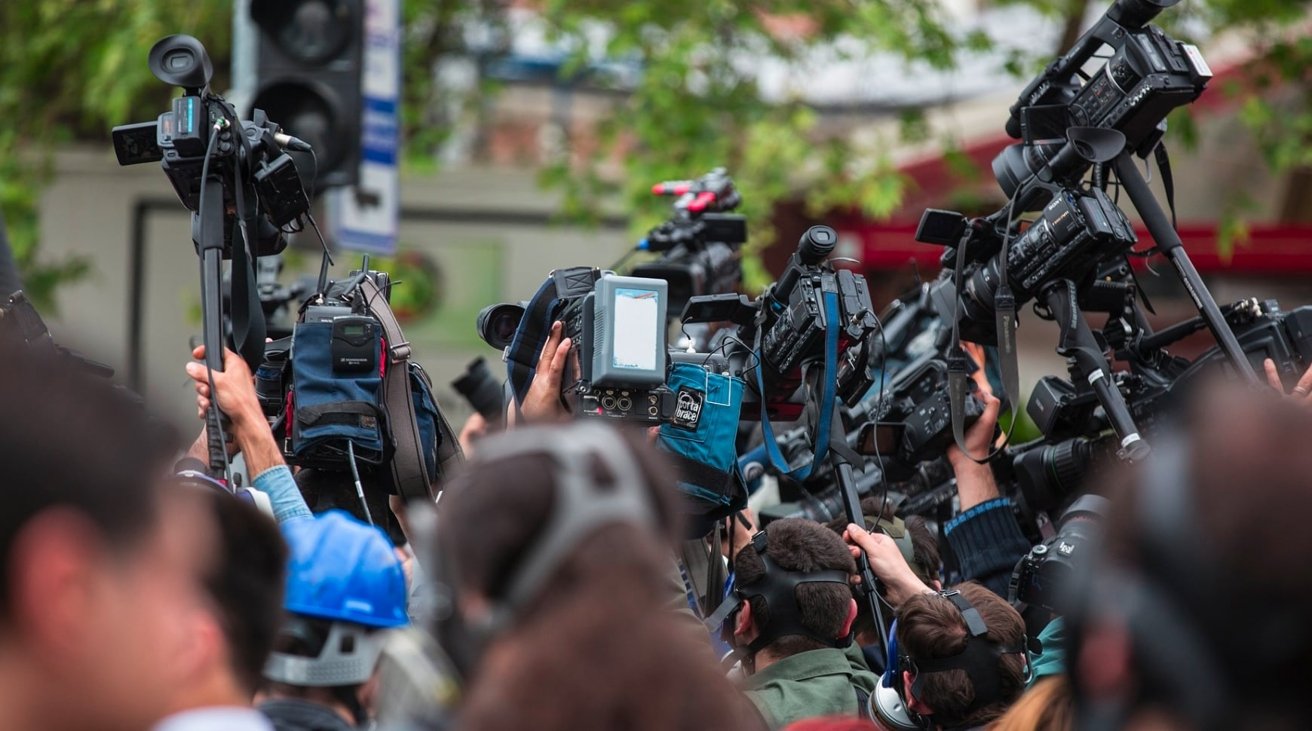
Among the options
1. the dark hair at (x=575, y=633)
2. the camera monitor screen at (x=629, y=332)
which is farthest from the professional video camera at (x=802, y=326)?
the dark hair at (x=575, y=633)

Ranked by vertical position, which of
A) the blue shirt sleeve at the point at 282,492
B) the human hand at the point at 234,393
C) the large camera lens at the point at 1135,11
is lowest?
the blue shirt sleeve at the point at 282,492

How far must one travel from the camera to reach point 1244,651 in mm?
1580

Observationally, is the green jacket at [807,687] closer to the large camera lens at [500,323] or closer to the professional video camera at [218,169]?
the large camera lens at [500,323]

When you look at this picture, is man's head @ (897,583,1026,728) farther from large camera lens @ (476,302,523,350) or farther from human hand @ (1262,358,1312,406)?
large camera lens @ (476,302,523,350)

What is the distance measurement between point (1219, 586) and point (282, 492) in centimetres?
243

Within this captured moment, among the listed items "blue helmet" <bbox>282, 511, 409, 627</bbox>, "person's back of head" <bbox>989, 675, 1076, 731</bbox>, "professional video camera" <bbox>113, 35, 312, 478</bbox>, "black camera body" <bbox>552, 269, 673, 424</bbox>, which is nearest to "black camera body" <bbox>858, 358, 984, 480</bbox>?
"black camera body" <bbox>552, 269, 673, 424</bbox>

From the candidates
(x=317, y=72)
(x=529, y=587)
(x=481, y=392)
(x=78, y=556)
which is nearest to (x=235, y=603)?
(x=78, y=556)

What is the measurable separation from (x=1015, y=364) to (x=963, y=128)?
8741 millimetres

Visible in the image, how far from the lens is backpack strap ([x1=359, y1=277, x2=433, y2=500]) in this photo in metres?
4.12

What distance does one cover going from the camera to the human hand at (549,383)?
4234mm

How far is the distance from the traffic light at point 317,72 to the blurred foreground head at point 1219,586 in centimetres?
584

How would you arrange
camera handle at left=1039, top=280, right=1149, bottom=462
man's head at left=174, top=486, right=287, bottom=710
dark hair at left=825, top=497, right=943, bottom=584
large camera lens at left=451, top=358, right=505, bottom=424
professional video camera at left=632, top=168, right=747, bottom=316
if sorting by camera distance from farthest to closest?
large camera lens at left=451, top=358, right=505, bottom=424 → professional video camera at left=632, top=168, right=747, bottom=316 → dark hair at left=825, top=497, right=943, bottom=584 → camera handle at left=1039, top=280, right=1149, bottom=462 → man's head at left=174, top=486, right=287, bottom=710

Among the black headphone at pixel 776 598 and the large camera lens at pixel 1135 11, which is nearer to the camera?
the black headphone at pixel 776 598

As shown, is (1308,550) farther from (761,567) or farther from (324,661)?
(761,567)
